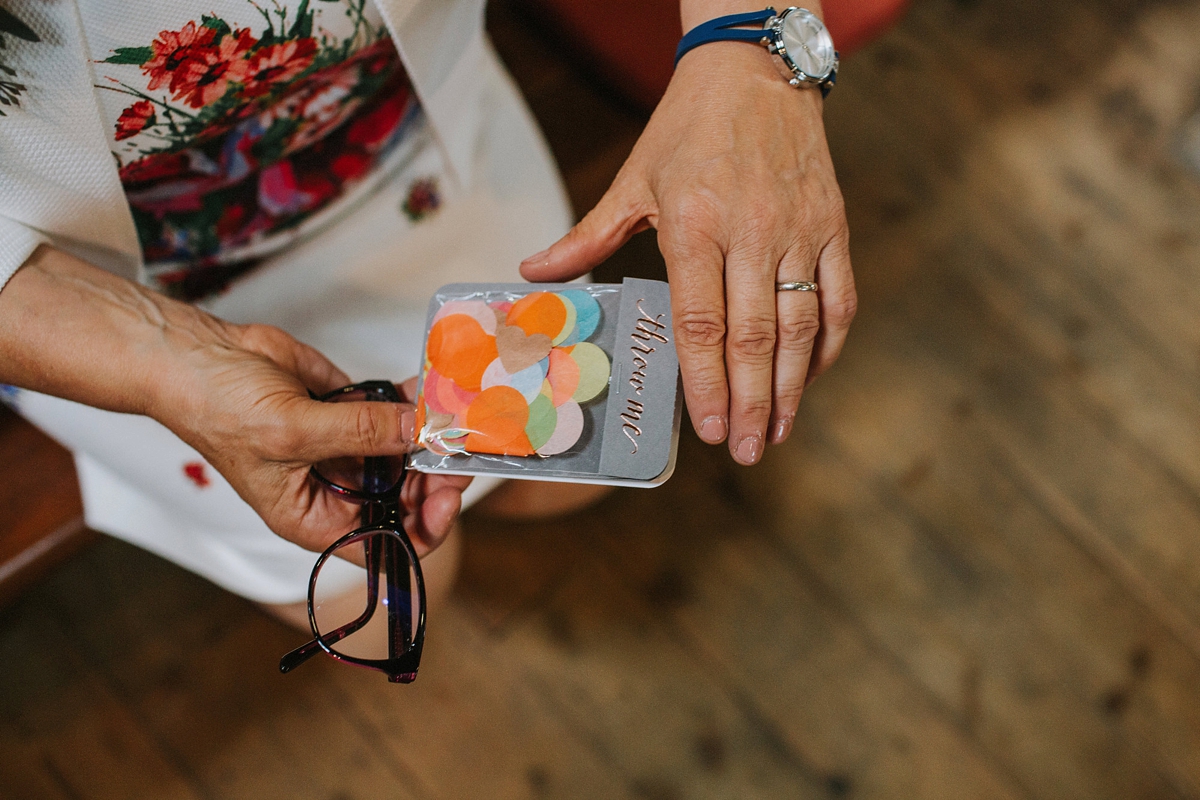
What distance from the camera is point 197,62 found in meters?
0.60

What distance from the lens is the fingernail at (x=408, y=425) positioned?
2.09 ft

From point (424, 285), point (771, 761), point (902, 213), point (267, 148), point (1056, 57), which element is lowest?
point (771, 761)

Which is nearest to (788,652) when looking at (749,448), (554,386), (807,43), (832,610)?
(832,610)

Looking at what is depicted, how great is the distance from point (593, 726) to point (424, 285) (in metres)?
0.80

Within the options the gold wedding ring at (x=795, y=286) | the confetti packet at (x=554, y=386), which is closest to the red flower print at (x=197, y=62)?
the confetti packet at (x=554, y=386)

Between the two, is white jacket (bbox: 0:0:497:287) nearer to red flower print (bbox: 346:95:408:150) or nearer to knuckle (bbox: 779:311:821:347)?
red flower print (bbox: 346:95:408:150)

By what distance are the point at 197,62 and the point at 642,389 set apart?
0.45 meters

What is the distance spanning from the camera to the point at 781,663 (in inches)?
50.1

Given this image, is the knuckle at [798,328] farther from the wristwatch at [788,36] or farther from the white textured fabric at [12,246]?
the white textured fabric at [12,246]

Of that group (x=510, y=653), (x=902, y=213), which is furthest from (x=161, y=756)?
(x=902, y=213)

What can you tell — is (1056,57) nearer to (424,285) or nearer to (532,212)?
(532,212)

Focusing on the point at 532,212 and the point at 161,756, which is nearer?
the point at 532,212

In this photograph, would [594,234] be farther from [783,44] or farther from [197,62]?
[197,62]

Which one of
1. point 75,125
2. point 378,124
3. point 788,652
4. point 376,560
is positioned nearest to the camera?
point 75,125
